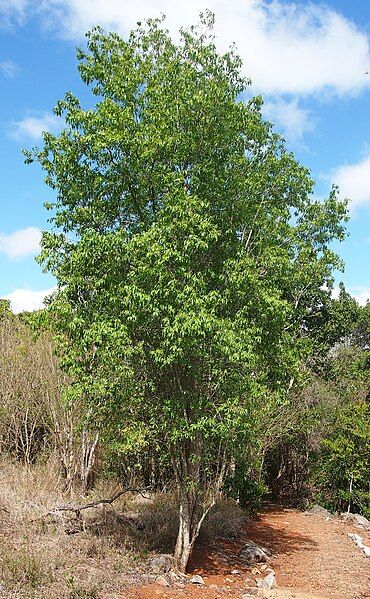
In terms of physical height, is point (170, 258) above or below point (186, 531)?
above

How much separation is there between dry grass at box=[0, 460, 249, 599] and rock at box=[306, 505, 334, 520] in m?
4.78

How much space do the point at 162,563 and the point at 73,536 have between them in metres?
1.47

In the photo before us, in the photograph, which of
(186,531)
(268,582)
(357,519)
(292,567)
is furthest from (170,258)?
(357,519)

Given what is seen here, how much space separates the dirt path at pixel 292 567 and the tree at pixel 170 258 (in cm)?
86

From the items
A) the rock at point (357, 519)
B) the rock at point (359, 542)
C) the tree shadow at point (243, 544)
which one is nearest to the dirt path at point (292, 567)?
the tree shadow at point (243, 544)

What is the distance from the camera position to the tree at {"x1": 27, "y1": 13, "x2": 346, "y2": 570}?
24.8ft

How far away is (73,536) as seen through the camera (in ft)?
27.8

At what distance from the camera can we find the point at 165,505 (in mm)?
10680

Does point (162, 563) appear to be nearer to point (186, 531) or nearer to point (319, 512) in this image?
point (186, 531)

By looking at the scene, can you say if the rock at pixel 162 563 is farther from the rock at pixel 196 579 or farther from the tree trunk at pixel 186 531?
the rock at pixel 196 579

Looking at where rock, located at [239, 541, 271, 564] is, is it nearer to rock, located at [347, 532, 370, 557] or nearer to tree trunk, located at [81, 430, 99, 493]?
rock, located at [347, 532, 370, 557]

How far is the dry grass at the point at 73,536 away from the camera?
6.41 meters

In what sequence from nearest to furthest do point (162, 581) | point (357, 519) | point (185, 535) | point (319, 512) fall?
point (162, 581), point (185, 535), point (357, 519), point (319, 512)

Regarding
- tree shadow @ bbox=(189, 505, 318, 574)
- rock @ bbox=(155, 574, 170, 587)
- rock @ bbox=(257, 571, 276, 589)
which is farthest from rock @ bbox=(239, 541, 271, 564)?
rock @ bbox=(155, 574, 170, 587)
